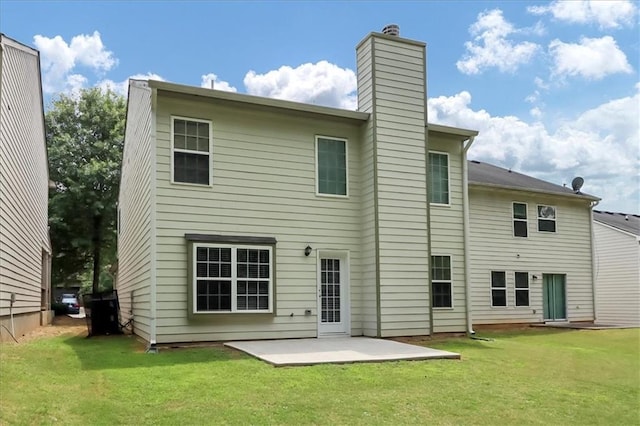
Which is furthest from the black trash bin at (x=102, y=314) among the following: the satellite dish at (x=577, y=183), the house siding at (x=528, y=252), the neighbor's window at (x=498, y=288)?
the satellite dish at (x=577, y=183)

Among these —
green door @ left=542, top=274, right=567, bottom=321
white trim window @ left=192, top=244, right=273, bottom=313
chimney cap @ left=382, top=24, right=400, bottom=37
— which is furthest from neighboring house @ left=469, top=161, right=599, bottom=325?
white trim window @ left=192, top=244, right=273, bottom=313

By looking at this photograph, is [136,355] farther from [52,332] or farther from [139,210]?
[52,332]

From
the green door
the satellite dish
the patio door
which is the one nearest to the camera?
the patio door

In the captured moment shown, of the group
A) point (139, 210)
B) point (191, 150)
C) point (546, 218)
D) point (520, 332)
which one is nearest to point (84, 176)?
point (139, 210)

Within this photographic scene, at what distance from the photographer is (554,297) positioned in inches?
690

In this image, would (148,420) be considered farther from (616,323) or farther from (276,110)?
(616,323)

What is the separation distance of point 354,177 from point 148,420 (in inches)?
310

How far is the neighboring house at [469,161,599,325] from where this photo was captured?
53.1 feet

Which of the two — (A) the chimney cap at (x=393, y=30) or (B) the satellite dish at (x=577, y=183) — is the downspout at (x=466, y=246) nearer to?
(A) the chimney cap at (x=393, y=30)

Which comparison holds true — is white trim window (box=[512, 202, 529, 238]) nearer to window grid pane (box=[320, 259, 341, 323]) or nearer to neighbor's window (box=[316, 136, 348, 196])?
neighbor's window (box=[316, 136, 348, 196])

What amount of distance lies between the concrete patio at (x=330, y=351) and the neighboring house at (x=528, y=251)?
21.9 feet

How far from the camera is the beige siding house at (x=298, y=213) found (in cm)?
1023

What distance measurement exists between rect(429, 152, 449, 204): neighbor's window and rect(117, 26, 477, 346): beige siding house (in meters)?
0.04

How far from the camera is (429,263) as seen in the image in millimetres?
12008
